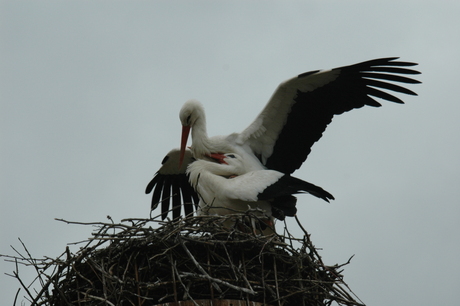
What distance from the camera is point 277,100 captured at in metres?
6.34

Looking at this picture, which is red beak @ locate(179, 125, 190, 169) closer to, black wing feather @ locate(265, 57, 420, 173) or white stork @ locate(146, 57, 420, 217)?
white stork @ locate(146, 57, 420, 217)

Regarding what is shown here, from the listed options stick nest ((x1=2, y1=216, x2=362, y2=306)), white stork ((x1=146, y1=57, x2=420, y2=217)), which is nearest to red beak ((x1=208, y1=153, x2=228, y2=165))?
white stork ((x1=146, y1=57, x2=420, y2=217))

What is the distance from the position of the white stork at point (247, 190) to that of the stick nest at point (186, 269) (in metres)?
0.72

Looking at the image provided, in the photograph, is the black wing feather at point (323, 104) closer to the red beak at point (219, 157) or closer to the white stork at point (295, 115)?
the white stork at point (295, 115)

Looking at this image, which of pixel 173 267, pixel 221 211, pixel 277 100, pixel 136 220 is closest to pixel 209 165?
pixel 221 211

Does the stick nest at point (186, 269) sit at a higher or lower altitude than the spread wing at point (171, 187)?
lower

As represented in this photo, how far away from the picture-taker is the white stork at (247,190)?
18.2ft

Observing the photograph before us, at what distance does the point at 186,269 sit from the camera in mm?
4574

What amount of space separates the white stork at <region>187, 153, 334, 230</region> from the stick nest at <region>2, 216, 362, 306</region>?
0.72 meters

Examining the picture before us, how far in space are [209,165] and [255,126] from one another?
0.69 m

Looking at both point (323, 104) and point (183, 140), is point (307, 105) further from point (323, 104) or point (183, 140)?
point (183, 140)

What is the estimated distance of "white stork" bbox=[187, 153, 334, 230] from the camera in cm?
554

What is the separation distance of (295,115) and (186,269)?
2.35 m

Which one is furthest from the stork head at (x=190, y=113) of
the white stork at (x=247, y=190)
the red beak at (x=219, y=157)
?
the white stork at (x=247, y=190)
